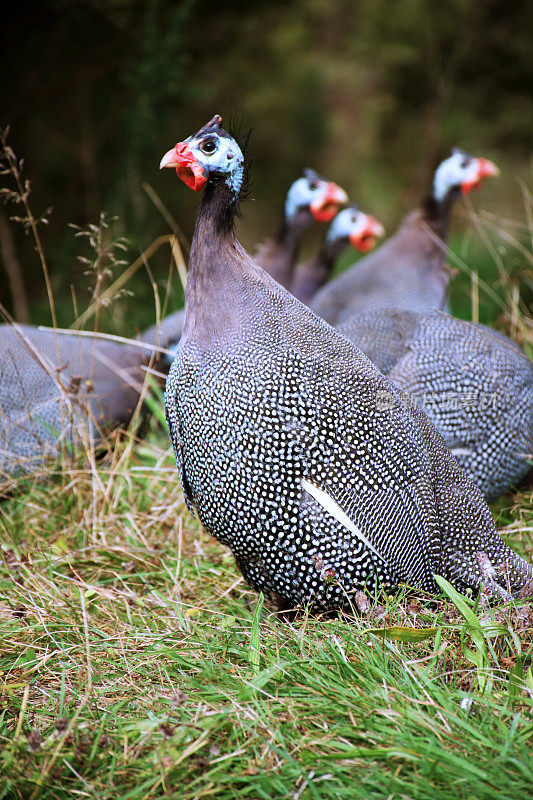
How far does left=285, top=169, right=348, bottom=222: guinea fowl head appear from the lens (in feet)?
17.0

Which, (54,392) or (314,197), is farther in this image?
(314,197)

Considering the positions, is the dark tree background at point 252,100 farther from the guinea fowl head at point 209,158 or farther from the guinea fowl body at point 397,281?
the guinea fowl head at point 209,158

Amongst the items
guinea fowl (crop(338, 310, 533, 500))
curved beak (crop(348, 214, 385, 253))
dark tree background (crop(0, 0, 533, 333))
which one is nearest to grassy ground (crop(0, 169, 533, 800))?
guinea fowl (crop(338, 310, 533, 500))

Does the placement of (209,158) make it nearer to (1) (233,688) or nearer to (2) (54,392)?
(1) (233,688)

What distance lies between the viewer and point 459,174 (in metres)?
5.08

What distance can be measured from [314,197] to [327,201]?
0.30 feet

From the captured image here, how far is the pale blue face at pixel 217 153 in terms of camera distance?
95.8 inches

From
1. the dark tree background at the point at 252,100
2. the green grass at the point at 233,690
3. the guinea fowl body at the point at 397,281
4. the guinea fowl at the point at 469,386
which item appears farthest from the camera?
the dark tree background at the point at 252,100

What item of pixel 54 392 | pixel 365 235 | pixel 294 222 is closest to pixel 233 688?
pixel 54 392

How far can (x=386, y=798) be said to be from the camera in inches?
68.7

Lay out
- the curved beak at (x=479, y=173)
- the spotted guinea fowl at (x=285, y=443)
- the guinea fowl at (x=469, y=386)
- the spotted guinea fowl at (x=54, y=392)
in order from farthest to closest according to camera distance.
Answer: the curved beak at (x=479, y=173)
the spotted guinea fowl at (x=54, y=392)
the guinea fowl at (x=469, y=386)
the spotted guinea fowl at (x=285, y=443)

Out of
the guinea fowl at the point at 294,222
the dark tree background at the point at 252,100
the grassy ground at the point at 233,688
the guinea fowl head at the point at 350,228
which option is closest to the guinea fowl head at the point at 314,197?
the guinea fowl at the point at 294,222

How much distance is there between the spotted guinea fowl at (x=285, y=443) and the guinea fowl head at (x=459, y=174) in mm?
2889

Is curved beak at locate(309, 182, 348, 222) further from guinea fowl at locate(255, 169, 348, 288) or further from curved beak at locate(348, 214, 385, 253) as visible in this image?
curved beak at locate(348, 214, 385, 253)
